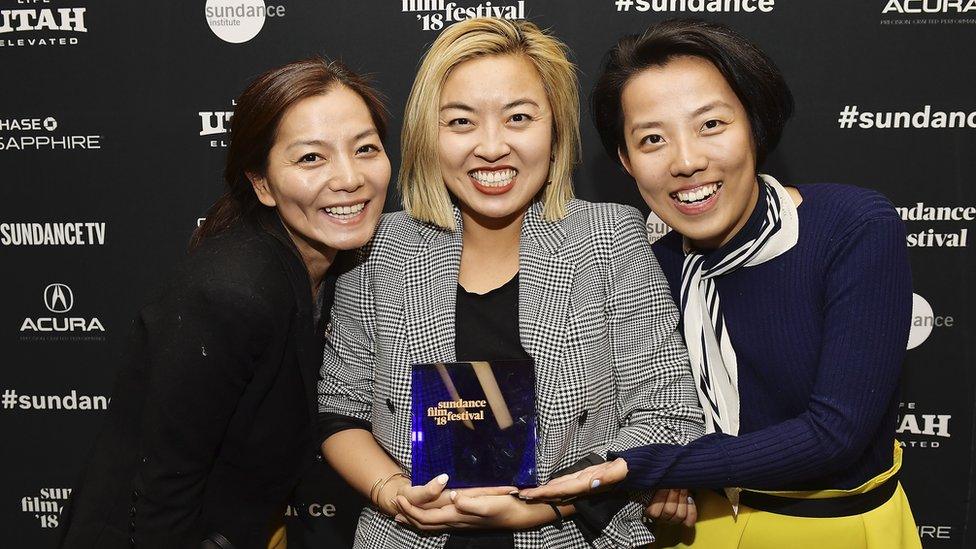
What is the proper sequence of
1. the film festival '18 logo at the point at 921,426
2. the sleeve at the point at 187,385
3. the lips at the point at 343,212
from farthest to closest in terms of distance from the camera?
the film festival '18 logo at the point at 921,426 < the lips at the point at 343,212 < the sleeve at the point at 187,385

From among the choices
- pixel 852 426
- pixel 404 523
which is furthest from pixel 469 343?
pixel 852 426

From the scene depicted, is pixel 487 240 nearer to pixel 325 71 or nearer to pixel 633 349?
pixel 633 349

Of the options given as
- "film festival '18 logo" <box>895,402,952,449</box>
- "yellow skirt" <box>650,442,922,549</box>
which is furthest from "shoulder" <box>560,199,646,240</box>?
"film festival '18 logo" <box>895,402,952,449</box>

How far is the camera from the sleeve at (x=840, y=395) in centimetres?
163

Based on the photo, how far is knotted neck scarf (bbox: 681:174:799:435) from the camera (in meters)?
1.77

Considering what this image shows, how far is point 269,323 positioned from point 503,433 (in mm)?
602

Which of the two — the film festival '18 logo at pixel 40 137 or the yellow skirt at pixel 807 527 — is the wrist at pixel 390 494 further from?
the film festival '18 logo at pixel 40 137

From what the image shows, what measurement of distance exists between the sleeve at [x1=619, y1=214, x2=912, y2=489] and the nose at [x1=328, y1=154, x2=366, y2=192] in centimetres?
96

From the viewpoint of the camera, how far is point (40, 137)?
2828 millimetres

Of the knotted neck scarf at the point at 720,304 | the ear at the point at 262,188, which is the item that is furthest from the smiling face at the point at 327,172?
the knotted neck scarf at the point at 720,304

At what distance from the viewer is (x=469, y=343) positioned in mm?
1854

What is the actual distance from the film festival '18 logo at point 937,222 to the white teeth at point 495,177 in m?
1.67

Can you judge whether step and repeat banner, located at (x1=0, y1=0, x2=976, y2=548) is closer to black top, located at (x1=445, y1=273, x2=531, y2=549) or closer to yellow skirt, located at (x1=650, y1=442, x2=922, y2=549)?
black top, located at (x1=445, y1=273, x2=531, y2=549)

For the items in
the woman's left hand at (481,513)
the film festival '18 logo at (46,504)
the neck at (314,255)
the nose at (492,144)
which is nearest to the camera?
the woman's left hand at (481,513)
